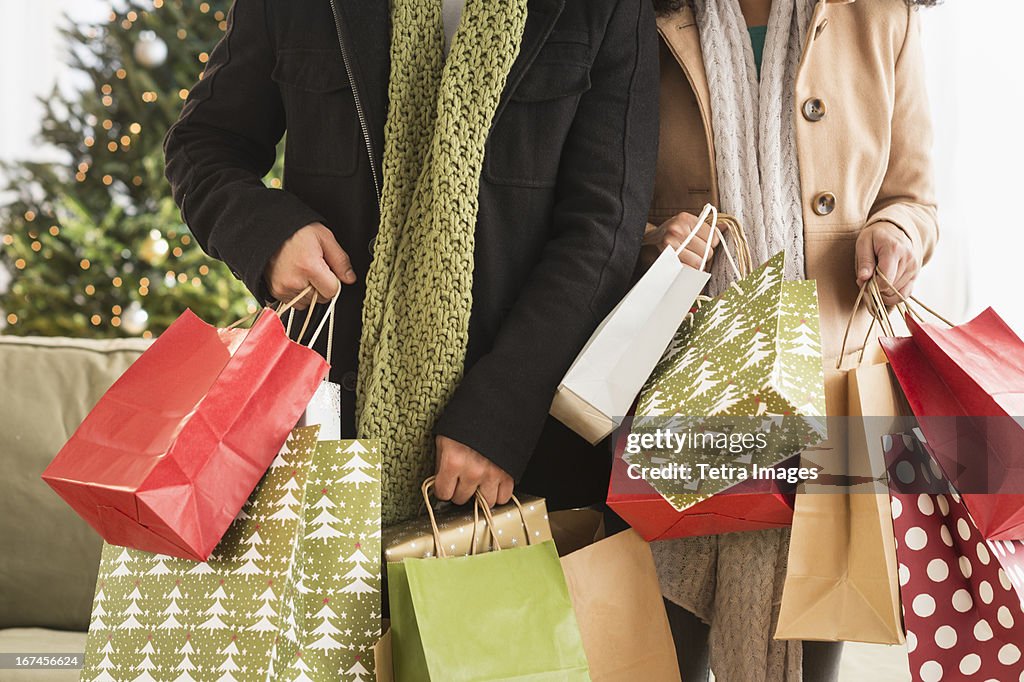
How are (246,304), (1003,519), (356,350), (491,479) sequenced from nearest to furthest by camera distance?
(1003,519) < (491,479) < (356,350) < (246,304)

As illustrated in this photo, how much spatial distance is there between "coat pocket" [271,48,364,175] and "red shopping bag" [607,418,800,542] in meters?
0.44

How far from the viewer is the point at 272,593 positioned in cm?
69

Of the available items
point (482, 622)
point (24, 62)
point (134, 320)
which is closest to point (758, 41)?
point (482, 622)

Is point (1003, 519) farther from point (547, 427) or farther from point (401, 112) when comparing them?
point (401, 112)

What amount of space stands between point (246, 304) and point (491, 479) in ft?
6.87

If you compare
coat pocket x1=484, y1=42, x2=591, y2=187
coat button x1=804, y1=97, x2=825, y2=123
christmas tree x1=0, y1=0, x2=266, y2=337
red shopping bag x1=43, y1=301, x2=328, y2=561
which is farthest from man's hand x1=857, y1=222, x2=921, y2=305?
christmas tree x1=0, y1=0, x2=266, y2=337

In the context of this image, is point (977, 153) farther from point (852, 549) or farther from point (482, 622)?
point (482, 622)

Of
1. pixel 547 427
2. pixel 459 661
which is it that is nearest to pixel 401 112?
pixel 547 427

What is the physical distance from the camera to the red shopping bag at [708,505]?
750 mm

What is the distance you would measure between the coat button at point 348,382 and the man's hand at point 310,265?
0.10 m

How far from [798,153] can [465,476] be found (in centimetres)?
54

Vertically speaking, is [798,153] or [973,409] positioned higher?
[798,153]

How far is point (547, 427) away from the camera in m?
0.97

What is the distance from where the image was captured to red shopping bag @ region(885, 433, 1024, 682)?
2.22 ft
